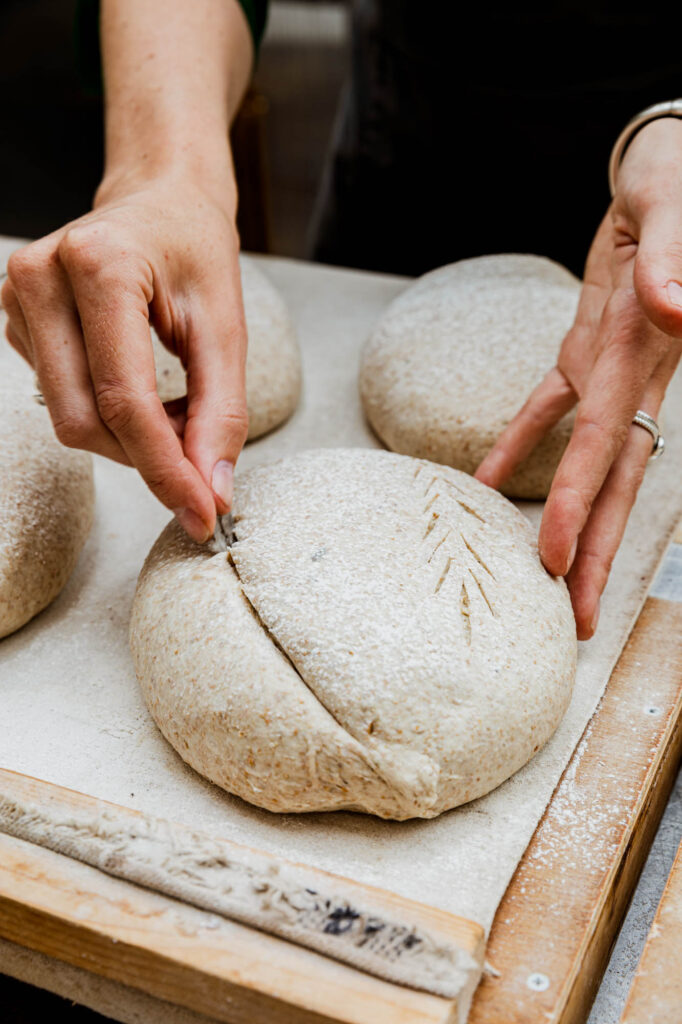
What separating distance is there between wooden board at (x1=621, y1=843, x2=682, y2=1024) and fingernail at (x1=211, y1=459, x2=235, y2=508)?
2.20 feet

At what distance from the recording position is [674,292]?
108 cm

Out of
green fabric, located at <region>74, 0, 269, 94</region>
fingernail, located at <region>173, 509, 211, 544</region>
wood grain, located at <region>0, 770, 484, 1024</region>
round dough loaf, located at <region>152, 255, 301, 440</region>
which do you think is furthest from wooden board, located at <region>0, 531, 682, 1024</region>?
green fabric, located at <region>74, 0, 269, 94</region>

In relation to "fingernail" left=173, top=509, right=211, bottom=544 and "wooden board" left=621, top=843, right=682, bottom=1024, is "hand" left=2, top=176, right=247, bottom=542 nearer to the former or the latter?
"fingernail" left=173, top=509, right=211, bottom=544

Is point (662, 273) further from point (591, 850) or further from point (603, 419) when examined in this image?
point (591, 850)

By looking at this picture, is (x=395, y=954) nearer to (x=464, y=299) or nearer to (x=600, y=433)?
(x=600, y=433)

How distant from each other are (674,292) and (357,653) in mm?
541

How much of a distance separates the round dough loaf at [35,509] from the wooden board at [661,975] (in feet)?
2.88

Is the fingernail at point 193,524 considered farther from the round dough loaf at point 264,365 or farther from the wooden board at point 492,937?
the round dough loaf at point 264,365

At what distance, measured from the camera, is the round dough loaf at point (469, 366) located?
1595 millimetres

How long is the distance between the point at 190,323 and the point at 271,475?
0.76 feet

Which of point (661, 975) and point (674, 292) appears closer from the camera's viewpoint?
point (661, 975)

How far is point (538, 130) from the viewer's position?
1881 mm

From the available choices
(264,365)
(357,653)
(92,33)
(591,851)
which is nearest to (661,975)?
(591,851)

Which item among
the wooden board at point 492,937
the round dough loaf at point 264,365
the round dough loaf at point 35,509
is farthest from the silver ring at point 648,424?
the round dough loaf at point 35,509
